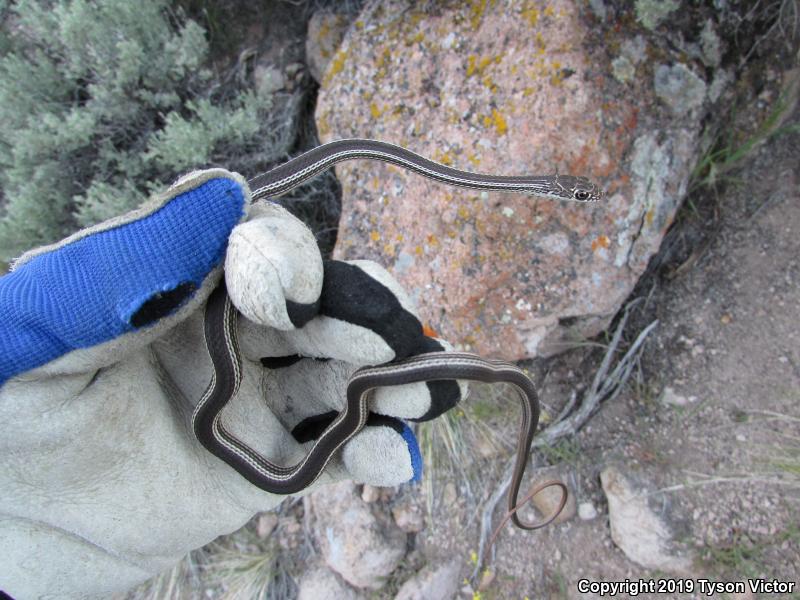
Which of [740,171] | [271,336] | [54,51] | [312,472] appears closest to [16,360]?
[271,336]

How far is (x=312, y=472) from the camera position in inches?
66.2

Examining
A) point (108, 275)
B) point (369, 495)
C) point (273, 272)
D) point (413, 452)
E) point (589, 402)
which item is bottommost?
point (369, 495)

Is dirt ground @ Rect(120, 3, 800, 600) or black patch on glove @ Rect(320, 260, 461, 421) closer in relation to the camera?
black patch on glove @ Rect(320, 260, 461, 421)

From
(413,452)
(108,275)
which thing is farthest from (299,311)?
(413,452)

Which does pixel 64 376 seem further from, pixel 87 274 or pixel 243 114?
pixel 243 114

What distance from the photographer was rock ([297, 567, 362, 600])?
2.62m

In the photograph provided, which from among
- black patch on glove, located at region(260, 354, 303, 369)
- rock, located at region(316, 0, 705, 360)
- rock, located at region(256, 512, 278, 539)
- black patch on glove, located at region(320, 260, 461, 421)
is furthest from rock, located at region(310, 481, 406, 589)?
black patch on glove, located at region(320, 260, 461, 421)

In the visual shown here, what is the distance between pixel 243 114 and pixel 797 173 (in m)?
2.69

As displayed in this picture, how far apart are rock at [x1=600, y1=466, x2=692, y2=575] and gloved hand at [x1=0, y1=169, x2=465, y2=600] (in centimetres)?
114

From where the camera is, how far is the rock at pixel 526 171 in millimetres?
2252

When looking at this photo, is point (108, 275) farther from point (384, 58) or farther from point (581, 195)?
point (384, 58)

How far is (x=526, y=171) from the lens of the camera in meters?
2.26

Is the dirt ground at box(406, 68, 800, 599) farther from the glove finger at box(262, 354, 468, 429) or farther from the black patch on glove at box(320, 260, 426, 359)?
the black patch on glove at box(320, 260, 426, 359)

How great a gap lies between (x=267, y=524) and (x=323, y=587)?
1.56 ft
